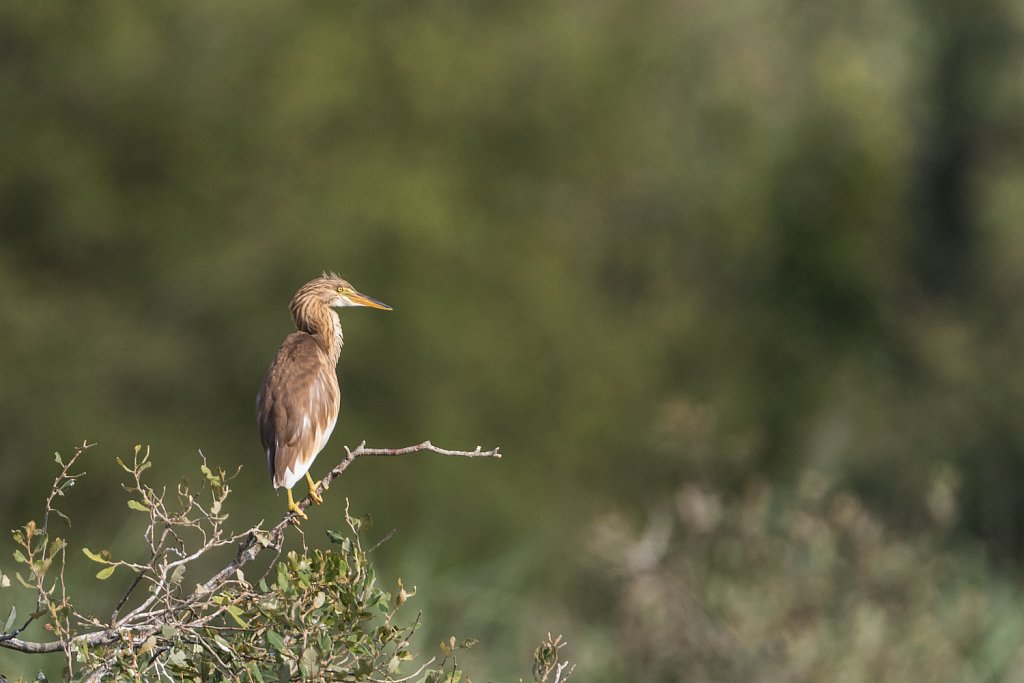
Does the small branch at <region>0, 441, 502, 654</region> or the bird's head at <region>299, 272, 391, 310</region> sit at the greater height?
the bird's head at <region>299, 272, 391, 310</region>

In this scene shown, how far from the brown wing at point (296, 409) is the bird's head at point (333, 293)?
17 centimetres

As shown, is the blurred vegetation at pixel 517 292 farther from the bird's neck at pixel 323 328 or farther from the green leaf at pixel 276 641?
the green leaf at pixel 276 641

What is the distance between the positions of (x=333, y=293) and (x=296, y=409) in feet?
1.40

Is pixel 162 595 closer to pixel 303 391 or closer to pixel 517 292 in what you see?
pixel 303 391

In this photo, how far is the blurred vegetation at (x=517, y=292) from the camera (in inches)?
483

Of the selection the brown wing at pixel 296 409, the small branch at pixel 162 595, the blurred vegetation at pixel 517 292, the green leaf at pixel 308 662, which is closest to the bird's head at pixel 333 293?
the brown wing at pixel 296 409

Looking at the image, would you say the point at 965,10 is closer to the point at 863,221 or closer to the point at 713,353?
the point at 863,221

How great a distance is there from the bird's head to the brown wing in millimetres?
167

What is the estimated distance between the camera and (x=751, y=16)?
2480cm

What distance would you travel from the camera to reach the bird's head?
4375mm

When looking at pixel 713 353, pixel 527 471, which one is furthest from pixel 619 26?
pixel 527 471

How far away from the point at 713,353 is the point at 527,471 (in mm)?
Answer: 4625

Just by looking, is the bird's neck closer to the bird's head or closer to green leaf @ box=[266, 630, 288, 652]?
the bird's head

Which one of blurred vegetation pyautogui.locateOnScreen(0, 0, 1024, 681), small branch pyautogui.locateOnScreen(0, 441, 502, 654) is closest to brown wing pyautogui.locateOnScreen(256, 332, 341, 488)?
small branch pyautogui.locateOnScreen(0, 441, 502, 654)
